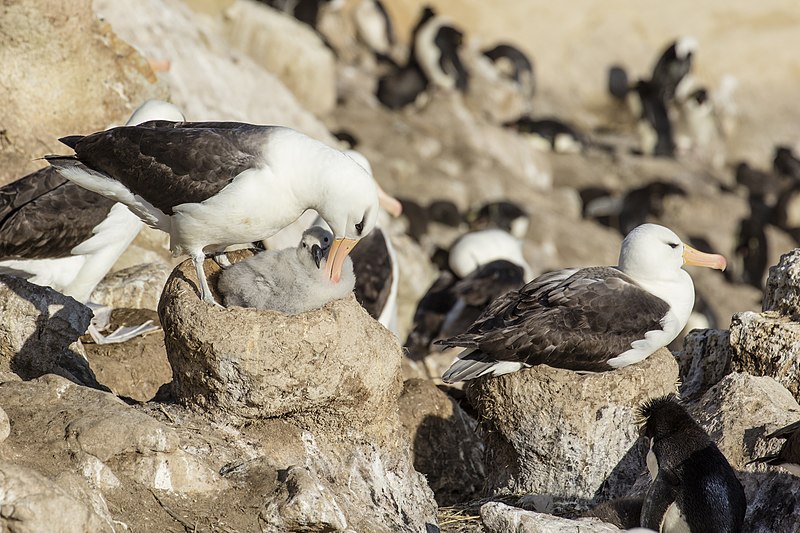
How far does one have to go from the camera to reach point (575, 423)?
23.4 feet

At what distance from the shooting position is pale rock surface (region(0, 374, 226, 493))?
5730mm

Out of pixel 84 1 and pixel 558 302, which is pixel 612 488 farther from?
pixel 84 1

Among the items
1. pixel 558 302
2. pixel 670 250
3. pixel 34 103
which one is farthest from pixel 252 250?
pixel 34 103

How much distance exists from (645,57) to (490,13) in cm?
411

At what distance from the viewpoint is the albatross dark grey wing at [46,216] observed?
801 cm

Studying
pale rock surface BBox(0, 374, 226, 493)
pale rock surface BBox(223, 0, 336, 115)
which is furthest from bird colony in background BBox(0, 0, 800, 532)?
pale rock surface BBox(223, 0, 336, 115)

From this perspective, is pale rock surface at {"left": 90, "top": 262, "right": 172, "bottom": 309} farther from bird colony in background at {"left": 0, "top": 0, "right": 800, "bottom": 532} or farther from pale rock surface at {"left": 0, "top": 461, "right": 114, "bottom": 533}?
pale rock surface at {"left": 0, "top": 461, "right": 114, "bottom": 533}

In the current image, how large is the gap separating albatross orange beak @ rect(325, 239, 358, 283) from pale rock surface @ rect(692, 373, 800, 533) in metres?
2.35

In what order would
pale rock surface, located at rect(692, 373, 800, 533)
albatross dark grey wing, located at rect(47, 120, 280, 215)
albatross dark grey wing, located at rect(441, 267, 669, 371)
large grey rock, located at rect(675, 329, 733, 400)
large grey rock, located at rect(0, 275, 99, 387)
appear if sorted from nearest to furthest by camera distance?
1. pale rock surface, located at rect(692, 373, 800, 533)
2. albatross dark grey wing, located at rect(47, 120, 280, 215)
3. albatross dark grey wing, located at rect(441, 267, 669, 371)
4. large grey rock, located at rect(0, 275, 99, 387)
5. large grey rock, located at rect(675, 329, 733, 400)

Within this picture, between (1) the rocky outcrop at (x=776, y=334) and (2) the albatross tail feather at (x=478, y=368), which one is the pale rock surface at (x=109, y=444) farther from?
(1) the rocky outcrop at (x=776, y=334)

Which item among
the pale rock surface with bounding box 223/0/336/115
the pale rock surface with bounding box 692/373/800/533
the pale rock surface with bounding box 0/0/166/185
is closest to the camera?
the pale rock surface with bounding box 692/373/800/533

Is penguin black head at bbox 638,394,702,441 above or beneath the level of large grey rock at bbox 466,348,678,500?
above

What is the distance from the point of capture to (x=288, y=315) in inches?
243

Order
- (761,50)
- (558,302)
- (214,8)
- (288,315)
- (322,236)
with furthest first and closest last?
1. (761,50)
2. (214,8)
3. (558,302)
4. (322,236)
5. (288,315)
